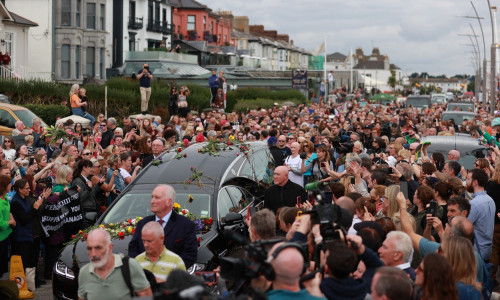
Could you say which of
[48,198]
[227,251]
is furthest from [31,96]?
[227,251]

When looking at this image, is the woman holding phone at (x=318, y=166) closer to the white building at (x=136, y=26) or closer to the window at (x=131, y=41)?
the white building at (x=136, y=26)

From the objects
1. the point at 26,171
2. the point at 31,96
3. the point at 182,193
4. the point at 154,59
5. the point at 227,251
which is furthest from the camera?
the point at 154,59

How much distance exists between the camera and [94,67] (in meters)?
52.9

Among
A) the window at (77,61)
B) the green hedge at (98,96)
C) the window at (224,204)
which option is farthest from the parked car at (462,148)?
the window at (77,61)

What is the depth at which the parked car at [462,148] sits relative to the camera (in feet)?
54.6

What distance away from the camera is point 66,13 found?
50500mm

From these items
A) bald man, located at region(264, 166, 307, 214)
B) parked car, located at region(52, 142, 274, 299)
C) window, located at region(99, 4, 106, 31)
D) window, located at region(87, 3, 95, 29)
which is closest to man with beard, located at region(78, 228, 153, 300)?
parked car, located at region(52, 142, 274, 299)

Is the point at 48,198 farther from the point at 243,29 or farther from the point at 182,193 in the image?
the point at 243,29

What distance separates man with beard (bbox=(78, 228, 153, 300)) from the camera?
21.9 feet

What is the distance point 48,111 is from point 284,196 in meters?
19.5

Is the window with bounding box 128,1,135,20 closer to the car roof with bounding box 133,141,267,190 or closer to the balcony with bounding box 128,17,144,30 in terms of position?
the balcony with bounding box 128,17,144,30

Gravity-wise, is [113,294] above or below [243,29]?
below

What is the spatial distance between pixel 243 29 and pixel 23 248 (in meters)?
106

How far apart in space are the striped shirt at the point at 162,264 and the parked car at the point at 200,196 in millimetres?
1895
